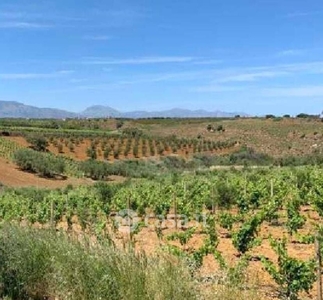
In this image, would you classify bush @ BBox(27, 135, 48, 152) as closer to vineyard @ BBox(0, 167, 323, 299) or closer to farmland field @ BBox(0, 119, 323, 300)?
farmland field @ BBox(0, 119, 323, 300)

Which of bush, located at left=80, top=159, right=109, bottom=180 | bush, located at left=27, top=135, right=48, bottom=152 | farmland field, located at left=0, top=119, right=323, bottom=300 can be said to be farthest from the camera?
bush, located at left=27, top=135, right=48, bottom=152

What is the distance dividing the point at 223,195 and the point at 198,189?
1616mm

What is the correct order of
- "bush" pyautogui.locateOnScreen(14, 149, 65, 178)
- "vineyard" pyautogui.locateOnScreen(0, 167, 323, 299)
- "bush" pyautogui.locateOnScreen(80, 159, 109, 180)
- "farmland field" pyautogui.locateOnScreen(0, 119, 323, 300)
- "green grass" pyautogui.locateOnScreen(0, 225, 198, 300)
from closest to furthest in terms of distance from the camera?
1. "green grass" pyautogui.locateOnScreen(0, 225, 198, 300)
2. "farmland field" pyautogui.locateOnScreen(0, 119, 323, 300)
3. "vineyard" pyautogui.locateOnScreen(0, 167, 323, 299)
4. "bush" pyautogui.locateOnScreen(14, 149, 65, 178)
5. "bush" pyautogui.locateOnScreen(80, 159, 109, 180)

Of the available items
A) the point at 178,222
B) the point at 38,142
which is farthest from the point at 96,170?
the point at 178,222

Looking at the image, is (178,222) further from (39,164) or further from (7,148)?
(7,148)

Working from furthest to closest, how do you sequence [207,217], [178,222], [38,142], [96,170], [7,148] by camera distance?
[38,142] → [7,148] → [96,170] → [178,222] → [207,217]

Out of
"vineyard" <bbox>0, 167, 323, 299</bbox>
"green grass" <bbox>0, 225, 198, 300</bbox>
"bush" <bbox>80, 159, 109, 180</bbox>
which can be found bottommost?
"bush" <bbox>80, 159, 109, 180</bbox>

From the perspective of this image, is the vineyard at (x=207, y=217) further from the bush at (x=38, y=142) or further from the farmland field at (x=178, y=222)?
the bush at (x=38, y=142)

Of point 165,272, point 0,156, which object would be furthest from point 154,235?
point 0,156

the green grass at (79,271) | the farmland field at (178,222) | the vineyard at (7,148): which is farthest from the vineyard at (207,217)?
the vineyard at (7,148)

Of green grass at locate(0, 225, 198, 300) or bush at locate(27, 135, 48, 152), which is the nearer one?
green grass at locate(0, 225, 198, 300)

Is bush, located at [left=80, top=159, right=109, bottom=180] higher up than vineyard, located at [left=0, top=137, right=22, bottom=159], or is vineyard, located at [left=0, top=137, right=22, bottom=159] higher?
vineyard, located at [left=0, top=137, right=22, bottom=159]

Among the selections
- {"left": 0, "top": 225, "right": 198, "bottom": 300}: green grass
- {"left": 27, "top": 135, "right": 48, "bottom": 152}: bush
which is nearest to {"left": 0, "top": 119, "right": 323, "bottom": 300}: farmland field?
{"left": 0, "top": 225, "right": 198, "bottom": 300}: green grass

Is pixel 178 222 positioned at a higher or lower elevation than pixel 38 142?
lower
